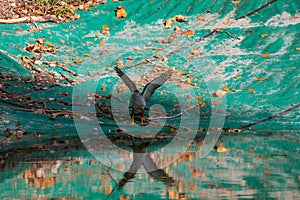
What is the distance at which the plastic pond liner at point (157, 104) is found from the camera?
404 centimetres

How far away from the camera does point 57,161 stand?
480 cm

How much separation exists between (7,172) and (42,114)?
2719mm

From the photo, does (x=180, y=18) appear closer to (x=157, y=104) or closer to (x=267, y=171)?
(x=157, y=104)

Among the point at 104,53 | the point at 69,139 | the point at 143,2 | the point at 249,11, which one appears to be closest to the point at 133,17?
the point at 143,2

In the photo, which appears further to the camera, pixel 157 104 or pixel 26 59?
pixel 26 59

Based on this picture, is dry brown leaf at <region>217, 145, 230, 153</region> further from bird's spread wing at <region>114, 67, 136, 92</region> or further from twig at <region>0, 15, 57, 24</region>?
twig at <region>0, 15, 57, 24</region>

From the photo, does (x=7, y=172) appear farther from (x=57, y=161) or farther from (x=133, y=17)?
(x=133, y=17)

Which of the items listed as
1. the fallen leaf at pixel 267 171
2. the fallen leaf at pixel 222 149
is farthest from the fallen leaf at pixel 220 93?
the fallen leaf at pixel 267 171

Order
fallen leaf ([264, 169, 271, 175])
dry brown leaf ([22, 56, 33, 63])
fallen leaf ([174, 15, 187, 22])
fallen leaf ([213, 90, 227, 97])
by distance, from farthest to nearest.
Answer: fallen leaf ([174, 15, 187, 22]) < dry brown leaf ([22, 56, 33, 63]) < fallen leaf ([213, 90, 227, 97]) < fallen leaf ([264, 169, 271, 175])

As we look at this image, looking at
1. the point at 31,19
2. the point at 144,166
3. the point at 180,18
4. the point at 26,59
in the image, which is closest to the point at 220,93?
the point at 180,18

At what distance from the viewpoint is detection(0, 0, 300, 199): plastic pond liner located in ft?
13.3

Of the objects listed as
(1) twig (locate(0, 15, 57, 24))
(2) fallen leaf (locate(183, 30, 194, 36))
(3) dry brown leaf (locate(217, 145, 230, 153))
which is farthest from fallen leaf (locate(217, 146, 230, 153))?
(1) twig (locate(0, 15, 57, 24))

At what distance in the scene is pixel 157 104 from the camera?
766 centimetres

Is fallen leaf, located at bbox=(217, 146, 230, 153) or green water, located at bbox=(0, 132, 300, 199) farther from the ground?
fallen leaf, located at bbox=(217, 146, 230, 153)
